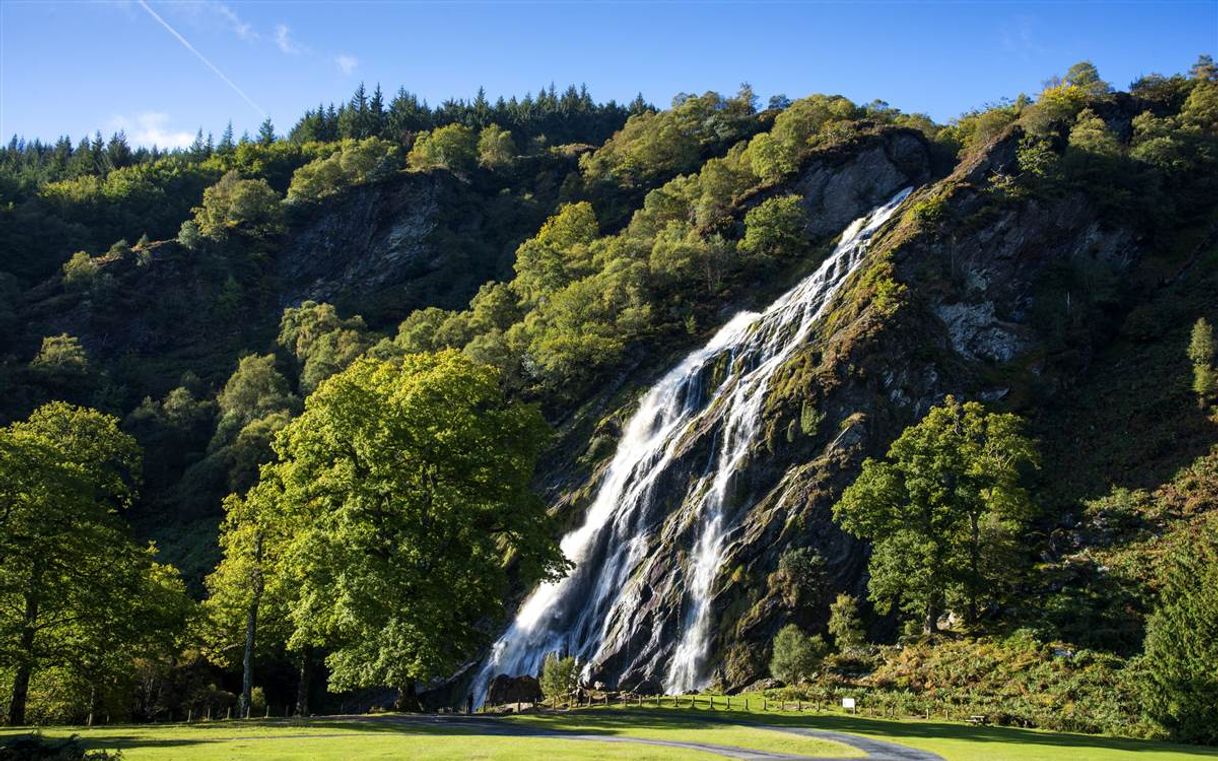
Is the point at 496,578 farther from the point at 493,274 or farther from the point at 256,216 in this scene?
the point at 256,216

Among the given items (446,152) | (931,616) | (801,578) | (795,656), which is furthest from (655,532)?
(446,152)

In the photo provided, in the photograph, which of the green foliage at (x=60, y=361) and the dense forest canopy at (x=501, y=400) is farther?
the green foliage at (x=60, y=361)

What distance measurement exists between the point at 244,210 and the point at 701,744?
11763 centimetres

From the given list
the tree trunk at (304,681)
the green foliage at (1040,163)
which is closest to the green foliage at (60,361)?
the tree trunk at (304,681)

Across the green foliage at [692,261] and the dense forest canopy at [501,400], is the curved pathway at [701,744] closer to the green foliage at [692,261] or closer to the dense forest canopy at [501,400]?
the dense forest canopy at [501,400]

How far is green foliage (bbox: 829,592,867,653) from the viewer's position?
A: 142ft

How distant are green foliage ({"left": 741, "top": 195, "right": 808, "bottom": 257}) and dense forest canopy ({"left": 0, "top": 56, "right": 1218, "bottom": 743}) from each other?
1.16 ft

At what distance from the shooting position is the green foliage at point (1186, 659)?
93.1 ft

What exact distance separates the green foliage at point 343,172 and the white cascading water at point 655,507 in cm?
8022

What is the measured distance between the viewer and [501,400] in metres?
38.6

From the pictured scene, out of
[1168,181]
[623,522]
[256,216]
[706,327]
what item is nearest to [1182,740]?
[623,522]

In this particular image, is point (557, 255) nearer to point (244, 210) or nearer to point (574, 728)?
point (244, 210)

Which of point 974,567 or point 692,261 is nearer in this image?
point 974,567

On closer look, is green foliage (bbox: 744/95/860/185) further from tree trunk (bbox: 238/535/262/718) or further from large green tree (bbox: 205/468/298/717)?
tree trunk (bbox: 238/535/262/718)
